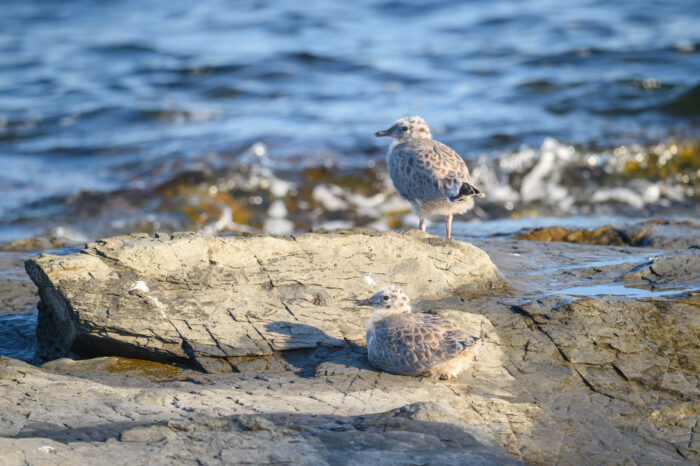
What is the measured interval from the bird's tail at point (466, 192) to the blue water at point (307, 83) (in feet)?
23.7

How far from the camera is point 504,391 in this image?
5172 millimetres

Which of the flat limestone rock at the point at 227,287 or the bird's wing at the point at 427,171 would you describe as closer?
the flat limestone rock at the point at 227,287

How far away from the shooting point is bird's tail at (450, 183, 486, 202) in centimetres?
732

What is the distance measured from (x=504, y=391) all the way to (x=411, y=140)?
408 centimetres

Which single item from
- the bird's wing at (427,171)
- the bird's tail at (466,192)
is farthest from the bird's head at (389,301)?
the bird's wing at (427,171)

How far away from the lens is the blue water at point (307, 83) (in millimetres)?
15266

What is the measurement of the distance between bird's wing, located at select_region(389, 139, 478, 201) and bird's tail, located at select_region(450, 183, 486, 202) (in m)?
0.04

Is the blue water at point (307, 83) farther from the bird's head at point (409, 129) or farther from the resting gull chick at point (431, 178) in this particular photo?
the resting gull chick at point (431, 178)

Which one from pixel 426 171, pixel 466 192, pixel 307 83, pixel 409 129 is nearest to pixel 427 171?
pixel 426 171

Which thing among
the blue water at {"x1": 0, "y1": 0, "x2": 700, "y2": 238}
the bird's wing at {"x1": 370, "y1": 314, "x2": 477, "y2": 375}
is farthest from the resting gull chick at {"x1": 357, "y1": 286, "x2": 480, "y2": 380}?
the blue water at {"x1": 0, "y1": 0, "x2": 700, "y2": 238}

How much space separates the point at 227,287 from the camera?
6059mm

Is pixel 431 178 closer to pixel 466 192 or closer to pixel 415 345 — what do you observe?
pixel 466 192

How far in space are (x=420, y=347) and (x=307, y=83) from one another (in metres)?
15.3

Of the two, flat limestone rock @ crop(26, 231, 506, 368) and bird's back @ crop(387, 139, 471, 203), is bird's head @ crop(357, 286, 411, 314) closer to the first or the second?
flat limestone rock @ crop(26, 231, 506, 368)
